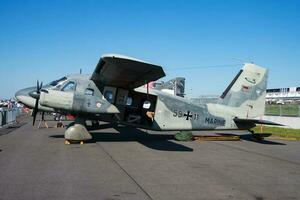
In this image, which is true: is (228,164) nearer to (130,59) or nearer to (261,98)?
(130,59)

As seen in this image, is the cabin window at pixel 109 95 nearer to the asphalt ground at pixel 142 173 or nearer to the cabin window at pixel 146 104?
the cabin window at pixel 146 104

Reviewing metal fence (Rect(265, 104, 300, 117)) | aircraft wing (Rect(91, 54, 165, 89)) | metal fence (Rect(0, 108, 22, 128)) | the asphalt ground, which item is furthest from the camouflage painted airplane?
metal fence (Rect(265, 104, 300, 117))

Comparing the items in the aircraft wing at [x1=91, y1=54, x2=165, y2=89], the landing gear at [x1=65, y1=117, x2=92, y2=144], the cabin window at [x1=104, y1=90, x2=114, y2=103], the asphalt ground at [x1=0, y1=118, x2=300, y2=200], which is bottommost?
the asphalt ground at [x1=0, y1=118, x2=300, y2=200]

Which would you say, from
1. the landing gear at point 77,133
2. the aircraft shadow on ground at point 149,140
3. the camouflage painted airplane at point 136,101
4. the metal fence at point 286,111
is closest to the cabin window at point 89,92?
the camouflage painted airplane at point 136,101

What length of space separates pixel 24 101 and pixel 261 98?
1296 centimetres

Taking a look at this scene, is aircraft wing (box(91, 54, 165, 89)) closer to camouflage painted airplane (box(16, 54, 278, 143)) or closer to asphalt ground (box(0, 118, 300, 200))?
camouflage painted airplane (box(16, 54, 278, 143))

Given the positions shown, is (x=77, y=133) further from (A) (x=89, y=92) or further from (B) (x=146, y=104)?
(B) (x=146, y=104)

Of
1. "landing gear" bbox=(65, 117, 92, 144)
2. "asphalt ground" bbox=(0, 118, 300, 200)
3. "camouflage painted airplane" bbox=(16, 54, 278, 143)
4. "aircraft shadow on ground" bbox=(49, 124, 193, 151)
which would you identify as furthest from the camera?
"aircraft shadow on ground" bbox=(49, 124, 193, 151)

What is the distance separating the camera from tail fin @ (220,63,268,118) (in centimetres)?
1784

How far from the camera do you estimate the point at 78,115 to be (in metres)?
14.6

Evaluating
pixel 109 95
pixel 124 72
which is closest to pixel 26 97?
pixel 109 95

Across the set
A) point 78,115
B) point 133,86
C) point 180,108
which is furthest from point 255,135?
point 78,115

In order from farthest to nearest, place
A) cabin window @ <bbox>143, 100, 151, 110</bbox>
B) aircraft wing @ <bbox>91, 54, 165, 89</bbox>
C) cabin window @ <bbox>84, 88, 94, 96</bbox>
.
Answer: cabin window @ <bbox>143, 100, 151, 110</bbox>, cabin window @ <bbox>84, 88, 94, 96</bbox>, aircraft wing @ <bbox>91, 54, 165, 89</bbox>

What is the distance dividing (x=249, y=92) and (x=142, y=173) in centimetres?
1137
